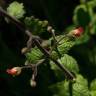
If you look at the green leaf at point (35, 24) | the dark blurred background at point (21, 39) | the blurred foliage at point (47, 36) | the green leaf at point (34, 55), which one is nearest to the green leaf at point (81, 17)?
the blurred foliage at point (47, 36)

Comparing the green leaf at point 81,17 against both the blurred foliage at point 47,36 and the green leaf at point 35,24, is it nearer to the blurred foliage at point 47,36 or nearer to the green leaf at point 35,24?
the blurred foliage at point 47,36

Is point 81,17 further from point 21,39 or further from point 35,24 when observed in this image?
point 35,24

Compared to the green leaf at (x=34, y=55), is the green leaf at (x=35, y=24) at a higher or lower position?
higher

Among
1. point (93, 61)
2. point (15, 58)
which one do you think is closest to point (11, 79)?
point (15, 58)

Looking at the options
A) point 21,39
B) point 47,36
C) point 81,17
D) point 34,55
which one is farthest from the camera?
point 21,39

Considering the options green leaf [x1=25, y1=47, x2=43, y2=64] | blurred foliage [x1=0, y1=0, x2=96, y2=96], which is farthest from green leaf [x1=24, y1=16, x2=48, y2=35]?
blurred foliage [x1=0, y1=0, x2=96, y2=96]

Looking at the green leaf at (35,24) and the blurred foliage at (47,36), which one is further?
the blurred foliage at (47,36)

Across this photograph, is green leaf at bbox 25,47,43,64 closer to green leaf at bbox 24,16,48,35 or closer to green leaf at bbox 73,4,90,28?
green leaf at bbox 24,16,48,35

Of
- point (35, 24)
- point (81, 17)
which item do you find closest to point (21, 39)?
point (81, 17)

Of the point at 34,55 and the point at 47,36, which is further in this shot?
the point at 47,36

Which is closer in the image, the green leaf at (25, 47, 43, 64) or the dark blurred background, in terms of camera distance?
the green leaf at (25, 47, 43, 64)

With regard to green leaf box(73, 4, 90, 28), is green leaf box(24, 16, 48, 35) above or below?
below

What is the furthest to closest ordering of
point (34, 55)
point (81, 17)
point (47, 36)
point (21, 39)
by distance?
point (21, 39)
point (81, 17)
point (47, 36)
point (34, 55)
